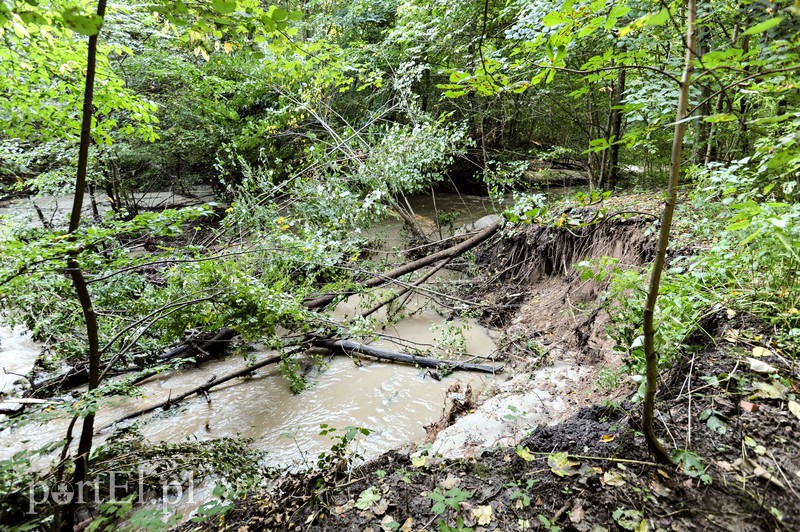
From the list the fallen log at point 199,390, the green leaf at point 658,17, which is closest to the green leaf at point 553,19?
the green leaf at point 658,17

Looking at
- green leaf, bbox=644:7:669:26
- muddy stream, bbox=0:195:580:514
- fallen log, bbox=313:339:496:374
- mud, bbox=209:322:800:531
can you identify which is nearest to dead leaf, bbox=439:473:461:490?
mud, bbox=209:322:800:531

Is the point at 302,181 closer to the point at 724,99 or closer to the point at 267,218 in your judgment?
the point at 267,218

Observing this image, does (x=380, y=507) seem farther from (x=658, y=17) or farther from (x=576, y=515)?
(x=658, y=17)

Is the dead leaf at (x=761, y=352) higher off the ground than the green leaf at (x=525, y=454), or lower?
higher

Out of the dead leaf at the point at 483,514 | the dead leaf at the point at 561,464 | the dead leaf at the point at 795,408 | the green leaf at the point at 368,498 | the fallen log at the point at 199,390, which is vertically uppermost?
the dead leaf at the point at 795,408

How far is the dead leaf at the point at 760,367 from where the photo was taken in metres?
1.84

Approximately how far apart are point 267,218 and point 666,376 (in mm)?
5131

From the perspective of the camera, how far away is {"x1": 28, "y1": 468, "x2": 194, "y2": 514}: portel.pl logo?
2061mm

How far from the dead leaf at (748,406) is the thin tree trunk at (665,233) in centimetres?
43

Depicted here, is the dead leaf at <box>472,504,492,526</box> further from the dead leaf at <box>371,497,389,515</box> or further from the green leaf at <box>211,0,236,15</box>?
the green leaf at <box>211,0,236,15</box>

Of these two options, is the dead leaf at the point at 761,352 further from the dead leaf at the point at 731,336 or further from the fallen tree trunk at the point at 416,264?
the fallen tree trunk at the point at 416,264

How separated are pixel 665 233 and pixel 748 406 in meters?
1.08

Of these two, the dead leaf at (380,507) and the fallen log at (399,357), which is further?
the fallen log at (399,357)

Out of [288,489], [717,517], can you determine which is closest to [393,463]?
[288,489]
